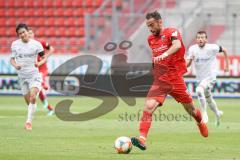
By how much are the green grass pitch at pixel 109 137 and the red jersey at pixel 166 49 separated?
1398 millimetres

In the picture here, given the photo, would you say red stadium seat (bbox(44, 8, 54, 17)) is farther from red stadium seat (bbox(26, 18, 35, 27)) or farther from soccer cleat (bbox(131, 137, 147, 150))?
soccer cleat (bbox(131, 137, 147, 150))

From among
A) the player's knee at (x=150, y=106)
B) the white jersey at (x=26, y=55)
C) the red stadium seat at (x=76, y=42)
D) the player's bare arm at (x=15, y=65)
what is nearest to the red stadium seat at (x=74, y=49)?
the red stadium seat at (x=76, y=42)

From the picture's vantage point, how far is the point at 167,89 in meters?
13.7

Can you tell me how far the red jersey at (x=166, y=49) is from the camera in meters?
13.5

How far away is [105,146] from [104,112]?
980cm

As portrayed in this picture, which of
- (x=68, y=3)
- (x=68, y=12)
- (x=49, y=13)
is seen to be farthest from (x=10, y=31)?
(x=68, y=3)

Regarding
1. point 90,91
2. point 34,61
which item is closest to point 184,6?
point 90,91

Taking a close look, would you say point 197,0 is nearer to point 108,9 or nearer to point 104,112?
point 108,9

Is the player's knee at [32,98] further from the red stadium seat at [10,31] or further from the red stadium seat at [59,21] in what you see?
the red stadium seat at [10,31]

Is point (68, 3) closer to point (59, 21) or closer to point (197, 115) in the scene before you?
point (59, 21)

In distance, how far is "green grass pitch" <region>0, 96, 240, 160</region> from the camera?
490 inches

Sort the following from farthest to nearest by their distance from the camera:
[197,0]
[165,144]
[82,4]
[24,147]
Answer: [82,4] → [197,0] → [165,144] → [24,147]

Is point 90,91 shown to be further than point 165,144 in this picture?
Yes

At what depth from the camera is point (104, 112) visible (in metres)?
23.7
